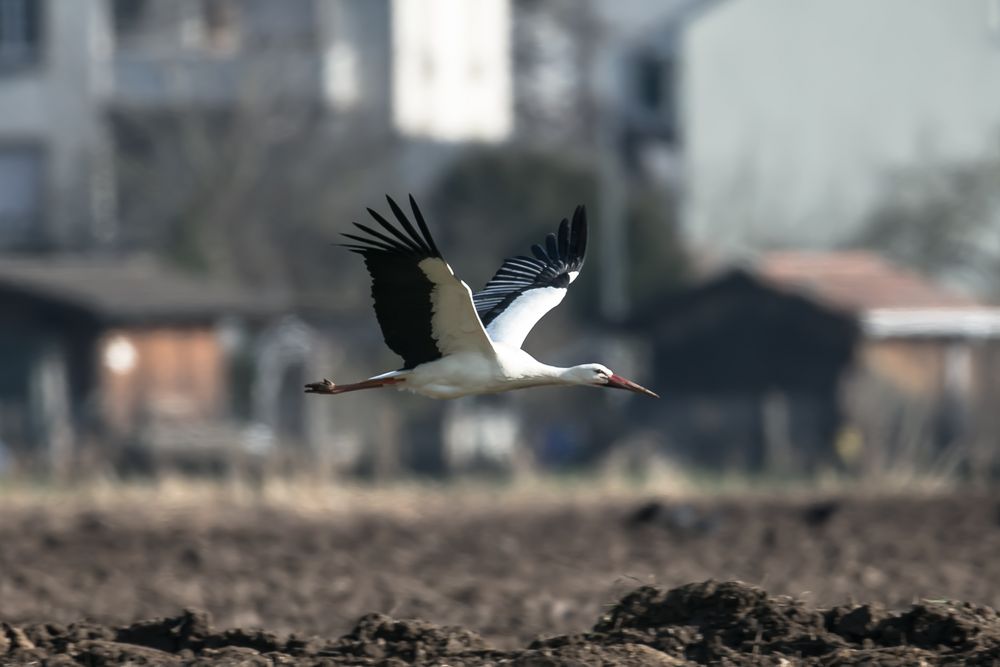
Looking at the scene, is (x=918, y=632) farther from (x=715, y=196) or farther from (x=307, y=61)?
(x=715, y=196)

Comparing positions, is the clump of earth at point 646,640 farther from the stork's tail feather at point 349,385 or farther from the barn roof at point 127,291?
the barn roof at point 127,291

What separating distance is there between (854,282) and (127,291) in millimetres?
11535

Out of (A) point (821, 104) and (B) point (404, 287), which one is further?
(A) point (821, 104)

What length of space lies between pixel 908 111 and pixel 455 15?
10.6 metres

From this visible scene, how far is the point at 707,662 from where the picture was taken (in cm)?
881

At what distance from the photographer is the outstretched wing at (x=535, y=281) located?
37.3 ft

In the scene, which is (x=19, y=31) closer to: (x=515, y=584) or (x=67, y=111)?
(x=67, y=111)

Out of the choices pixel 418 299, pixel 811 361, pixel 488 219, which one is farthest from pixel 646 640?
pixel 488 219

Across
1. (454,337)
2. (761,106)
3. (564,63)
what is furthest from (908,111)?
(454,337)

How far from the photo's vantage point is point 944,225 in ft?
139

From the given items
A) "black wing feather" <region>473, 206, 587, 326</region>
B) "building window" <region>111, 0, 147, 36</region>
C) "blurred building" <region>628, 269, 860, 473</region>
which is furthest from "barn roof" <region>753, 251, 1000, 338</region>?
"black wing feather" <region>473, 206, 587, 326</region>

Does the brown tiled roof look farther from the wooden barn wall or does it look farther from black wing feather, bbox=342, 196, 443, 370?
black wing feather, bbox=342, 196, 443, 370

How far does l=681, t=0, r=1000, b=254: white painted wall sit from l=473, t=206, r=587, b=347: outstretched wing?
1163 inches

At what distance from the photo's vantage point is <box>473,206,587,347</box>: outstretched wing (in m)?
11.4
